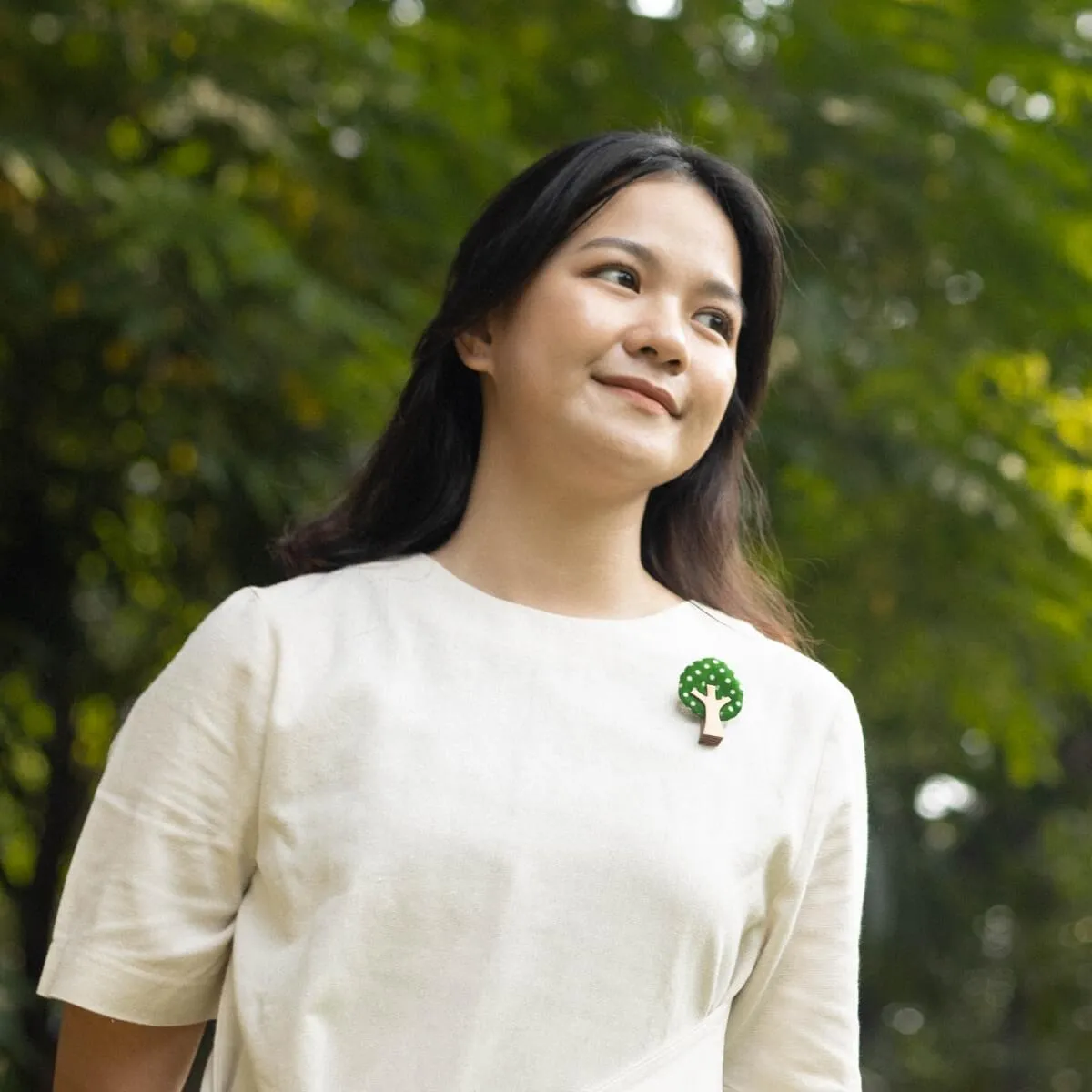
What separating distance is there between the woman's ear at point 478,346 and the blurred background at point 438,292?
1428 millimetres

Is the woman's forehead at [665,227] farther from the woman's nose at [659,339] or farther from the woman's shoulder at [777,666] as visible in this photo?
the woman's shoulder at [777,666]

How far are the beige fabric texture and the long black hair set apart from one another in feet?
0.58

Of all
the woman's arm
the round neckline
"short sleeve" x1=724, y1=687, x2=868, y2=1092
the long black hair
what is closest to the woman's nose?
the long black hair

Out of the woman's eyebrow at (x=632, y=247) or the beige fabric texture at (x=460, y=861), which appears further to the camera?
the woman's eyebrow at (x=632, y=247)

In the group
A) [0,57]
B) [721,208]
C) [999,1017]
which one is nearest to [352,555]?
[721,208]

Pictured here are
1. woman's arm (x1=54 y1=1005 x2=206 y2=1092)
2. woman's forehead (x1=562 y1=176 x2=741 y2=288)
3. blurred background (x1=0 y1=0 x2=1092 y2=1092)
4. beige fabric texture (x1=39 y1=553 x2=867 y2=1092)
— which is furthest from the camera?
blurred background (x1=0 y1=0 x2=1092 y2=1092)

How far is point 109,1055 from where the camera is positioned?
196 centimetres

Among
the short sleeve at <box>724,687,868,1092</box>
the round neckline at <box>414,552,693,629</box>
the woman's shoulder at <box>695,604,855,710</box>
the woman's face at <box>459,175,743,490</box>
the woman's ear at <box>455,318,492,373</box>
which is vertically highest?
the woman's face at <box>459,175,743,490</box>

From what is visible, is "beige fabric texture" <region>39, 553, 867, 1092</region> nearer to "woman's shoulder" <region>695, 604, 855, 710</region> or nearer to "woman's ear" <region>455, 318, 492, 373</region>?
"woman's shoulder" <region>695, 604, 855, 710</region>

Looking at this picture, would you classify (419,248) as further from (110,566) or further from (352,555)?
(352,555)

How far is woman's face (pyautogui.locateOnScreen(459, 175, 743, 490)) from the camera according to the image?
2.01 meters

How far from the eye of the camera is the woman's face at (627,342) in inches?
79.1

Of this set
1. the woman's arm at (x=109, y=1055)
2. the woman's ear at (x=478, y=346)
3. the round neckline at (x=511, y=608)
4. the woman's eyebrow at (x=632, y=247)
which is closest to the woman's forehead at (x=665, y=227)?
the woman's eyebrow at (x=632, y=247)

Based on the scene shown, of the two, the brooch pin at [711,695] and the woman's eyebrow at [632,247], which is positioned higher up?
the woman's eyebrow at [632,247]
